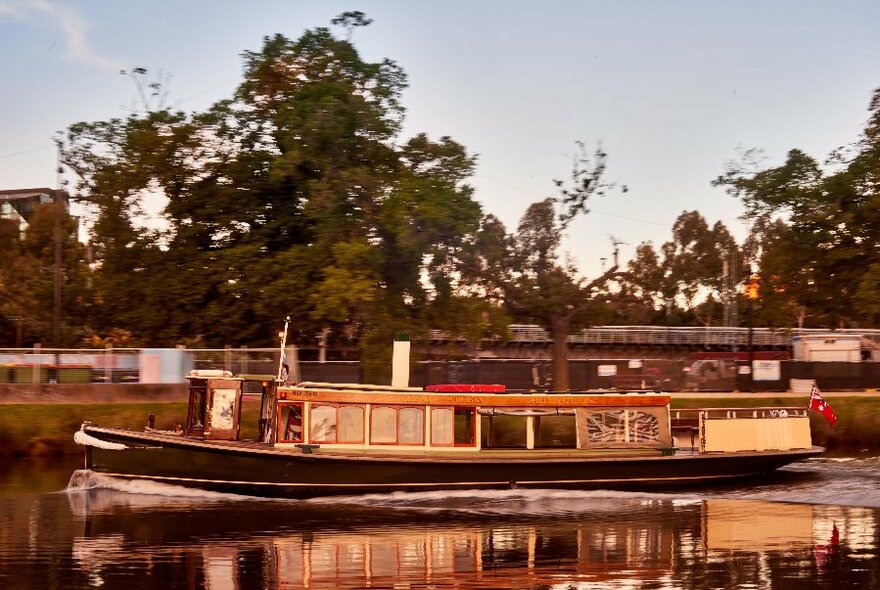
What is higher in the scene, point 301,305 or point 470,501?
point 301,305

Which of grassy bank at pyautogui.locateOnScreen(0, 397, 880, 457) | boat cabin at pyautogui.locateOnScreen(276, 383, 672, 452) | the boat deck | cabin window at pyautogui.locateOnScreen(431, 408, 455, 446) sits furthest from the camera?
grassy bank at pyautogui.locateOnScreen(0, 397, 880, 457)

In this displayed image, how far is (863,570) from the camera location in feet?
65.7

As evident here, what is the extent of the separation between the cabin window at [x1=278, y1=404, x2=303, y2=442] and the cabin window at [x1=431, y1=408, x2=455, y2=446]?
3.66 metres

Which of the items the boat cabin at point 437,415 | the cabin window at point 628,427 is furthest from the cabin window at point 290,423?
the cabin window at point 628,427

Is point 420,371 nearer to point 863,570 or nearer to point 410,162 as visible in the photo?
point 410,162

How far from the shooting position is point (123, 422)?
38.0 metres

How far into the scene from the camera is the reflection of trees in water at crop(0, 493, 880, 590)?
19.5m

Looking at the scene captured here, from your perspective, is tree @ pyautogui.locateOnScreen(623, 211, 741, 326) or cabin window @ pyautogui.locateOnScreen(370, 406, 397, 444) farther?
tree @ pyautogui.locateOnScreen(623, 211, 741, 326)

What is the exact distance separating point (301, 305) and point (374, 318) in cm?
377

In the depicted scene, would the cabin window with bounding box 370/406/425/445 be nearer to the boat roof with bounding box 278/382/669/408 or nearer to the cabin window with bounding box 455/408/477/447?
the boat roof with bounding box 278/382/669/408

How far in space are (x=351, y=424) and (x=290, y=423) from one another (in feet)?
5.52

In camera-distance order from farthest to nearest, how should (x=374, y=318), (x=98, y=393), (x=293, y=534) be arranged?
1. (x=374, y=318)
2. (x=98, y=393)
3. (x=293, y=534)

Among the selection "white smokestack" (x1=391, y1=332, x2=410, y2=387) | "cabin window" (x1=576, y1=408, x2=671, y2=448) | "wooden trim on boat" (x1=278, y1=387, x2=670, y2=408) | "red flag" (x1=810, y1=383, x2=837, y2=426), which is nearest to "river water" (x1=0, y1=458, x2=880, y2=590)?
"cabin window" (x1=576, y1=408, x2=671, y2=448)

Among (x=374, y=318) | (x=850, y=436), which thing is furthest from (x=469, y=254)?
(x=850, y=436)
